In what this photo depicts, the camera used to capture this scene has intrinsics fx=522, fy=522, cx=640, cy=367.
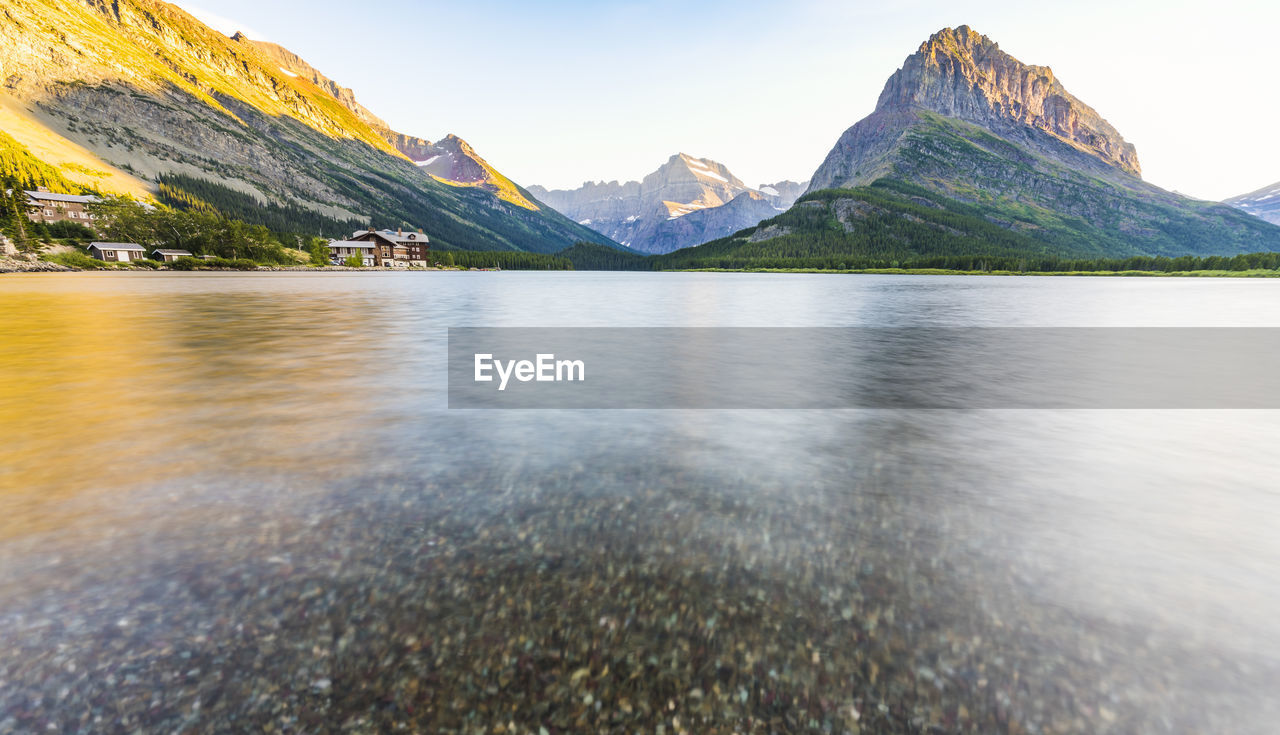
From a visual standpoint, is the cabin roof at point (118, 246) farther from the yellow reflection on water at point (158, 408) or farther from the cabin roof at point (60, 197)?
the yellow reflection on water at point (158, 408)

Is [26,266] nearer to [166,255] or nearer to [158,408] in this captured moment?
[166,255]

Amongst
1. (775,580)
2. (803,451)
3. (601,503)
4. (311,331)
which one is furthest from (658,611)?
(311,331)

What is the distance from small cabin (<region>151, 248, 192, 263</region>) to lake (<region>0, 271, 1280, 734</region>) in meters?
180

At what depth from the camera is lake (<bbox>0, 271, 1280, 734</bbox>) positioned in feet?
14.9

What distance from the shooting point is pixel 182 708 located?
4285 millimetres

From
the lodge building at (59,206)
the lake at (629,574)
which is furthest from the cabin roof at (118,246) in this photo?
the lake at (629,574)

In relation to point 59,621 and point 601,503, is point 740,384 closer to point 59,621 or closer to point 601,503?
point 601,503

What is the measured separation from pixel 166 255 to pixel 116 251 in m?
10.1
